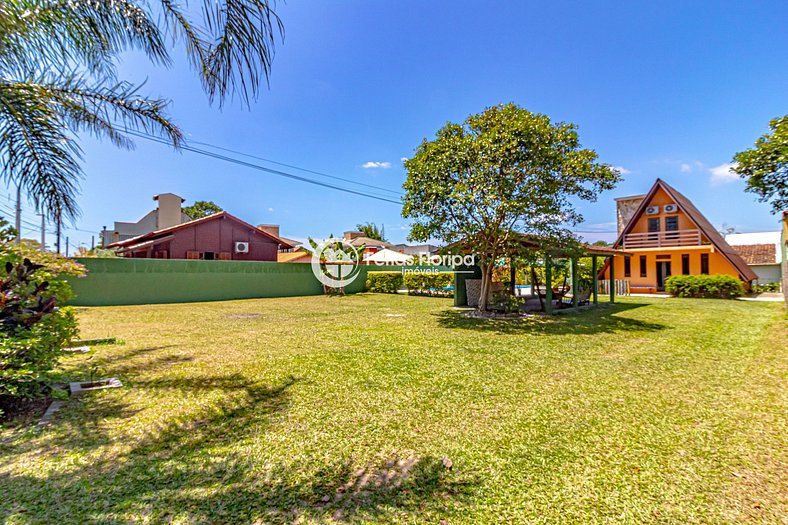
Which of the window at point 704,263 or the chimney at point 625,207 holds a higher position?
the chimney at point 625,207

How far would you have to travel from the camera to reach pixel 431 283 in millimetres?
20438

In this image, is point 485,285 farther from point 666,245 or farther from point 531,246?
point 666,245

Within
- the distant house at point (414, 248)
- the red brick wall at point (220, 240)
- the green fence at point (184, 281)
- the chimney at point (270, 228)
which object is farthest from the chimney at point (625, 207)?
the chimney at point (270, 228)

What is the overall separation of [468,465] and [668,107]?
16.5 metres

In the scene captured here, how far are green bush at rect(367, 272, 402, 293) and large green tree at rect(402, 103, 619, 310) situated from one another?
1119 cm

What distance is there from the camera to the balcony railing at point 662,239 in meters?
20.6

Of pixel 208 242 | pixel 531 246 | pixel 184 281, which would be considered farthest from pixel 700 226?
pixel 208 242

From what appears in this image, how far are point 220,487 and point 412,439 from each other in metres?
1.60

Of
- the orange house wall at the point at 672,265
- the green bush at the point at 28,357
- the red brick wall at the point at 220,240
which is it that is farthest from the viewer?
the red brick wall at the point at 220,240

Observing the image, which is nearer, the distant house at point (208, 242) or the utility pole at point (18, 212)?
the utility pole at point (18, 212)

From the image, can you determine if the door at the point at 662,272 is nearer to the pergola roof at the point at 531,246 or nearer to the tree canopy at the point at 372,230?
the pergola roof at the point at 531,246

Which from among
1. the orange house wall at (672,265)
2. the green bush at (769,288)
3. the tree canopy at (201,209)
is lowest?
the green bush at (769,288)

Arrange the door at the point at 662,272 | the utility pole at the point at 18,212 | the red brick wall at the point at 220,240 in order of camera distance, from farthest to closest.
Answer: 1. the red brick wall at the point at 220,240
2. the door at the point at 662,272
3. the utility pole at the point at 18,212

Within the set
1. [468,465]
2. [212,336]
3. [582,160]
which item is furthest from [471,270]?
[468,465]
